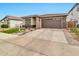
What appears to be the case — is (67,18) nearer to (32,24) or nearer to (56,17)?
(56,17)

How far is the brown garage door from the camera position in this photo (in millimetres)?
17609


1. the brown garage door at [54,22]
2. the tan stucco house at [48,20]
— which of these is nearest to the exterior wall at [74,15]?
the tan stucco house at [48,20]

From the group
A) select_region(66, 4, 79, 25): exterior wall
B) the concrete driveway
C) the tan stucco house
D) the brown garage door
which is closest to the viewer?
the concrete driveway

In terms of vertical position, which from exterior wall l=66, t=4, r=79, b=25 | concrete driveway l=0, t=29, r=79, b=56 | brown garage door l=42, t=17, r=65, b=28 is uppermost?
exterior wall l=66, t=4, r=79, b=25

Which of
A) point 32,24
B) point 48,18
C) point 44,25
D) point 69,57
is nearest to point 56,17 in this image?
point 48,18

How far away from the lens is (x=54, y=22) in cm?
1817

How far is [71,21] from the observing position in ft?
51.6

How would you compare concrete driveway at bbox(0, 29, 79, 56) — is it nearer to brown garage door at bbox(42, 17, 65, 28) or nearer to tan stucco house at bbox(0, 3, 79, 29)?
tan stucco house at bbox(0, 3, 79, 29)

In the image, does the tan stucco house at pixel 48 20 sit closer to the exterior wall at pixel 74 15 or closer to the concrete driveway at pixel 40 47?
the exterior wall at pixel 74 15

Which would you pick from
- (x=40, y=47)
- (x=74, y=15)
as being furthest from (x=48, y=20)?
(x=40, y=47)

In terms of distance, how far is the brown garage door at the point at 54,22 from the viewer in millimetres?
17609

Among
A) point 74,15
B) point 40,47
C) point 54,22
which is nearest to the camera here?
point 40,47

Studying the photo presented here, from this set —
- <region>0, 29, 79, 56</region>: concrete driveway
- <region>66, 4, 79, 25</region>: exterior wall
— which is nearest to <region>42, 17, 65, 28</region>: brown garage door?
<region>66, 4, 79, 25</region>: exterior wall

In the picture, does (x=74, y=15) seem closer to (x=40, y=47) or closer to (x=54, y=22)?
(x=54, y=22)
